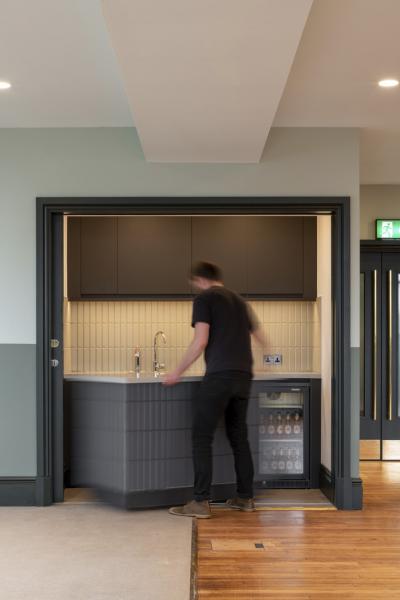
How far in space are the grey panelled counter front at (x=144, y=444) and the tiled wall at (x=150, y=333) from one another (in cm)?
131

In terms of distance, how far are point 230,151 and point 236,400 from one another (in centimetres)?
164

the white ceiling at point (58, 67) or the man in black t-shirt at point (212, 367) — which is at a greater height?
the white ceiling at point (58, 67)

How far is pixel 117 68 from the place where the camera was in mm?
4379

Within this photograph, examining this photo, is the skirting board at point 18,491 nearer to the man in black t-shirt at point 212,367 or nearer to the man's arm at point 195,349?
the man in black t-shirt at point 212,367

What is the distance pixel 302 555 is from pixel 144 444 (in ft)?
4.73

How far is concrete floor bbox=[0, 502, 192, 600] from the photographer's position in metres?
3.76

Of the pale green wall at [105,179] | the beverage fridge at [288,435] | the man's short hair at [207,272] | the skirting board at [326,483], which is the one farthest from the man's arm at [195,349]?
the skirting board at [326,483]

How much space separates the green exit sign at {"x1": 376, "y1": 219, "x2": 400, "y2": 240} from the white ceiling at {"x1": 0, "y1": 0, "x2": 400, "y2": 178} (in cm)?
187

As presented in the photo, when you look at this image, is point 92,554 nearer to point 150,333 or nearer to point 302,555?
point 302,555

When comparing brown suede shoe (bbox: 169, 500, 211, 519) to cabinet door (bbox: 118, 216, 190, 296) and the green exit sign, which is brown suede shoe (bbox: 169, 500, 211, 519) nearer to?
cabinet door (bbox: 118, 216, 190, 296)

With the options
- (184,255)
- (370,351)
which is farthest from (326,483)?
(370,351)

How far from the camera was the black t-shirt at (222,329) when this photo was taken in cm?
525

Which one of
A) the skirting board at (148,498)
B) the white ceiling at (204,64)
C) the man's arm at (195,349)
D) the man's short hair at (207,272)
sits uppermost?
the white ceiling at (204,64)

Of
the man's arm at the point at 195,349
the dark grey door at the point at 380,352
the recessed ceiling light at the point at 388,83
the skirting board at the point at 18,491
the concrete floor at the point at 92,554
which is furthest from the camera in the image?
the dark grey door at the point at 380,352
